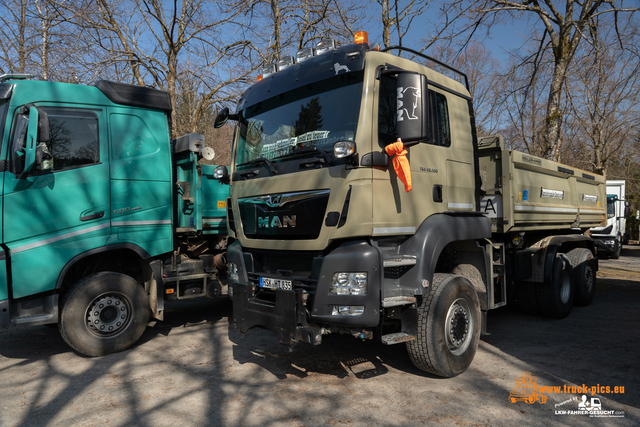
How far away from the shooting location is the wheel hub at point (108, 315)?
16.8 feet

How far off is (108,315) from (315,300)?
2.97 meters

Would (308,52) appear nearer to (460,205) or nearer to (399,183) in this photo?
(399,183)

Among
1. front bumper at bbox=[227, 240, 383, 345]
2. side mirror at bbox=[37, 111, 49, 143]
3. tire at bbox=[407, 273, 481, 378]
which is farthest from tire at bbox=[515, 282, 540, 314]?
side mirror at bbox=[37, 111, 49, 143]

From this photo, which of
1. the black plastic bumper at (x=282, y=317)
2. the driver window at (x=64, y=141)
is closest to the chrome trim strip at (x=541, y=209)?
the black plastic bumper at (x=282, y=317)

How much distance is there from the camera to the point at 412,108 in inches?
144

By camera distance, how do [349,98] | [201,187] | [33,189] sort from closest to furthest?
[349,98] < [33,189] < [201,187]

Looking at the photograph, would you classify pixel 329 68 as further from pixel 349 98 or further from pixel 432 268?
pixel 432 268

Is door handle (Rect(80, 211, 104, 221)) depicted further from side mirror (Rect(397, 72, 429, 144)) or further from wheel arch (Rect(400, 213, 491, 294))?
side mirror (Rect(397, 72, 429, 144))

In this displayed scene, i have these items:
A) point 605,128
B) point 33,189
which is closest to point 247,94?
point 33,189

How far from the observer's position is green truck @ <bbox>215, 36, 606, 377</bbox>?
3.69m

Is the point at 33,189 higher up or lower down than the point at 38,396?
higher up

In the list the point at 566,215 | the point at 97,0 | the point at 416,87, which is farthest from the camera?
the point at 97,0

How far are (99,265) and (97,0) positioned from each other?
10.8m

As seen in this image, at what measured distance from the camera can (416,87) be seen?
3.66 m
